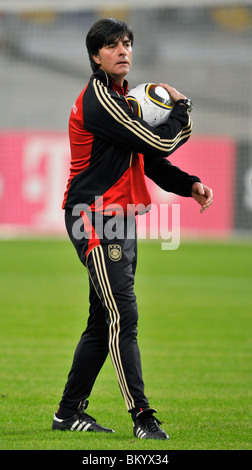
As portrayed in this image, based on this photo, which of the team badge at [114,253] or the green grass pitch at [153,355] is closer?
the team badge at [114,253]

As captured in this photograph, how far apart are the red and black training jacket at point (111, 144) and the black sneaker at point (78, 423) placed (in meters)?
1.22

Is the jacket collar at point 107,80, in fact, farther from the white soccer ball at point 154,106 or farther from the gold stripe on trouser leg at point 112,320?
the gold stripe on trouser leg at point 112,320

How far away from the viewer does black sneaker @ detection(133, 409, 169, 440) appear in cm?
433

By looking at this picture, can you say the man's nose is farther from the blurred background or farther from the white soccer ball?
the blurred background

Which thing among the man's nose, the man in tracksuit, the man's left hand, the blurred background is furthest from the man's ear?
the blurred background

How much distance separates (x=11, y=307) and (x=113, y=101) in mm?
6224

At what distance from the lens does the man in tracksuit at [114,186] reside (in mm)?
4383

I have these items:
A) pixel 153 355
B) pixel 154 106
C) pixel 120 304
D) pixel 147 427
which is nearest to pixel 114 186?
pixel 154 106

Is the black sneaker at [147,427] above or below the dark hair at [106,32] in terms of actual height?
below

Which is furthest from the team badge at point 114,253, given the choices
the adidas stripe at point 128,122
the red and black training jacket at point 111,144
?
the adidas stripe at point 128,122

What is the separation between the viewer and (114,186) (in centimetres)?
447

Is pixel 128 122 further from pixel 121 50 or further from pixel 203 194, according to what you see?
pixel 203 194

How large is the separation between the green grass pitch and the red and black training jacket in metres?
1.32
